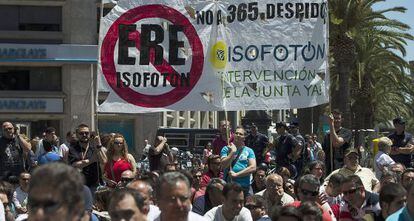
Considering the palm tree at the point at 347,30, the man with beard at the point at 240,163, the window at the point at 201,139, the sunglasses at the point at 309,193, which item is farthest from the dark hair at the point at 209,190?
the window at the point at 201,139

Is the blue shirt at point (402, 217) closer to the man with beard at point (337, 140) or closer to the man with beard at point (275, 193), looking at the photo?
the man with beard at point (275, 193)

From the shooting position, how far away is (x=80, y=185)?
3.33m

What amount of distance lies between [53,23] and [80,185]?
41735mm

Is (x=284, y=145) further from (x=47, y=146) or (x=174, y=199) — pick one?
(x=174, y=199)

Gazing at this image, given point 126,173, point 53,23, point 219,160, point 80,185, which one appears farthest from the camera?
point 53,23

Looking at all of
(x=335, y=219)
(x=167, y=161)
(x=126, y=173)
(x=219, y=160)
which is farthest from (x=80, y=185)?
(x=167, y=161)

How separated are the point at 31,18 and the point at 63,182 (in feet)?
136

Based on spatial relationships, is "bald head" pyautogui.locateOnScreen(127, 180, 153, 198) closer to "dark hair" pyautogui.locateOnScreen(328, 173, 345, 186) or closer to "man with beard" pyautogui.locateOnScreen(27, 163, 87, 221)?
"dark hair" pyautogui.locateOnScreen(328, 173, 345, 186)

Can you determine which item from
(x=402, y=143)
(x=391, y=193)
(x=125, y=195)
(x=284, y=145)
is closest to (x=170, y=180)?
(x=125, y=195)

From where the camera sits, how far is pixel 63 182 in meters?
3.21

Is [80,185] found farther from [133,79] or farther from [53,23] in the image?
[53,23]

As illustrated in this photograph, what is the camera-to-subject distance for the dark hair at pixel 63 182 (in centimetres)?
319

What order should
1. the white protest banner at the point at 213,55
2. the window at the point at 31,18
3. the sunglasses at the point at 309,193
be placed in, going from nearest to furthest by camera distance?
the sunglasses at the point at 309,193 → the white protest banner at the point at 213,55 → the window at the point at 31,18

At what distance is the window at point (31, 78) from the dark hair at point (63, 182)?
4153 cm
